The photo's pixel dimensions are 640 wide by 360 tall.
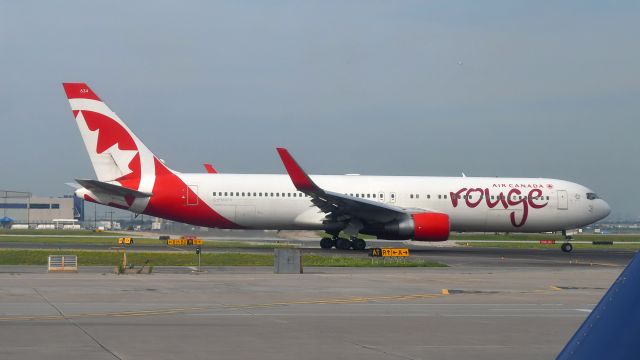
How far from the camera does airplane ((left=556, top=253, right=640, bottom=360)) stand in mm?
3350

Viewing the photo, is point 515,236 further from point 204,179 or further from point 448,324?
point 448,324

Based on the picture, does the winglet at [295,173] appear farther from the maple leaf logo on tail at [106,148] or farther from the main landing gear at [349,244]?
the maple leaf logo on tail at [106,148]

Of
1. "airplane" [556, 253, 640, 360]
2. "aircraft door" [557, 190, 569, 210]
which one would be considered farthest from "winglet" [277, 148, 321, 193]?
"airplane" [556, 253, 640, 360]

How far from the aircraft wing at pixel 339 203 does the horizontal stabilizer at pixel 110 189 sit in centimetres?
663

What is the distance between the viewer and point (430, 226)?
39250 millimetres

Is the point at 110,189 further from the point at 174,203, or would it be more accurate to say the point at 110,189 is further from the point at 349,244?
the point at 349,244

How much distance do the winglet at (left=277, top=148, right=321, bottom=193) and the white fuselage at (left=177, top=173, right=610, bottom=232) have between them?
3066 mm

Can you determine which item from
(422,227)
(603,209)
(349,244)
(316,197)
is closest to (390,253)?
(422,227)

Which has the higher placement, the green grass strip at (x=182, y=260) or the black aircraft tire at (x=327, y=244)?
the black aircraft tire at (x=327, y=244)

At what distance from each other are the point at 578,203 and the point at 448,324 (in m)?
31.1

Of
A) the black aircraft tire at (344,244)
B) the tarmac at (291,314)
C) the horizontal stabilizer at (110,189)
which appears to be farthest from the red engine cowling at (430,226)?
the horizontal stabilizer at (110,189)

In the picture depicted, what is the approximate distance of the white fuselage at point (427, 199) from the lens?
40938 millimetres

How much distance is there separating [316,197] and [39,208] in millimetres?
135983

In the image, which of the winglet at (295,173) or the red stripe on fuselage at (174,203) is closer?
the winglet at (295,173)
